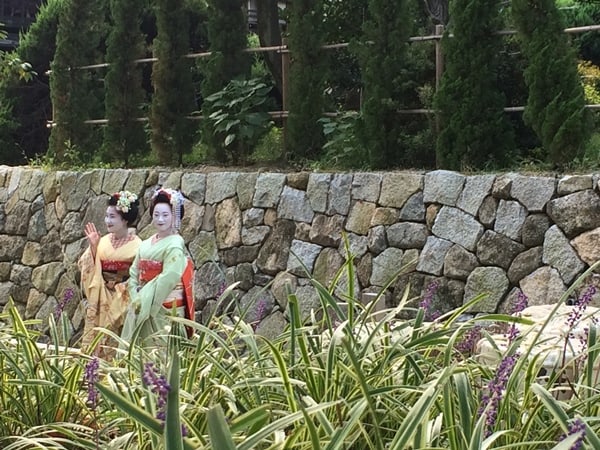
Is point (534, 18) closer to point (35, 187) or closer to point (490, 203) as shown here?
point (490, 203)

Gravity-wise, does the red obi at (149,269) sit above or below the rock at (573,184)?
below

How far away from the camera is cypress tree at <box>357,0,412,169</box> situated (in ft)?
21.8

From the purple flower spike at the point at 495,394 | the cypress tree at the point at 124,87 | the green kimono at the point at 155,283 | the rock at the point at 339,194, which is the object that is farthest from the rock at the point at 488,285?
the cypress tree at the point at 124,87

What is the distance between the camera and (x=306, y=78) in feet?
24.0

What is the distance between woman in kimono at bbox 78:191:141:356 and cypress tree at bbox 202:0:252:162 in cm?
267

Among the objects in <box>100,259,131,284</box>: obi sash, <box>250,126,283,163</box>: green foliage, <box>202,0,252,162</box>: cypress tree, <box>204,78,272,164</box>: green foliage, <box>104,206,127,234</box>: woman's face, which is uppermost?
<box>202,0,252,162</box>: cypress tree

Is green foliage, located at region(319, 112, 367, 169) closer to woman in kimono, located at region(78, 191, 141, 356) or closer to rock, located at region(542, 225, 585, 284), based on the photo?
rock, located at region(542, 225, 585, 284)

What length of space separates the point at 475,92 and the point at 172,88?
3376mm

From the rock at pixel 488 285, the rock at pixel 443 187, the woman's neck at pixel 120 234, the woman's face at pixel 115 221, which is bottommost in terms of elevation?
the rock at pixel 488 285

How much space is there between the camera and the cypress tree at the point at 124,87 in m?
8.93

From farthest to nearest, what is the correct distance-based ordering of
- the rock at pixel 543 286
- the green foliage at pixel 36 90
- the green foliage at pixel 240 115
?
1. the green foliage at pixel 36 90
2. the green foliage at pixel 240 115
3. the rock at pixel 543 286

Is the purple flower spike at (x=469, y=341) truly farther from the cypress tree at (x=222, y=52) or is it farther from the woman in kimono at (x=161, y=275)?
the cypress tree at (x=222, y=52)

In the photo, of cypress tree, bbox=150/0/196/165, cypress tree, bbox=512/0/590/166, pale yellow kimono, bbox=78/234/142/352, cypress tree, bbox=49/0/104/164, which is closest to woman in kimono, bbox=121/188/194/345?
pale yellow kimono, bbox=78/234/142/352

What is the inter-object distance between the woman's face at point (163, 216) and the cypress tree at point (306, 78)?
8.58ft
